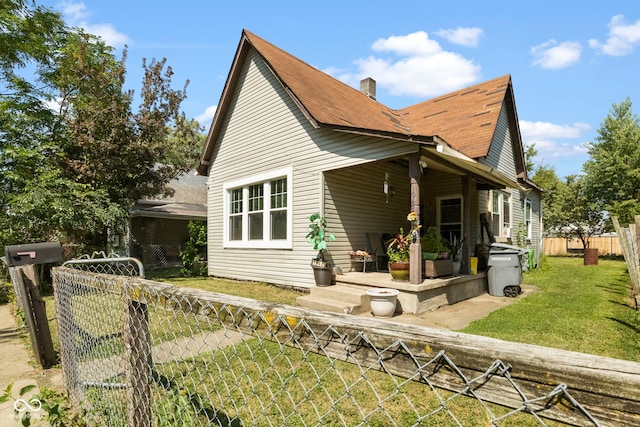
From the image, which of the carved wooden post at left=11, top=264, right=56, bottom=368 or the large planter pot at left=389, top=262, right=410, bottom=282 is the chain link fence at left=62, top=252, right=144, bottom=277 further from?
the large planter pot at left=389, top=262, right=410, bottom=282

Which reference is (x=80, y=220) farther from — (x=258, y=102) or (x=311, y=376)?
(x=311, y=376)

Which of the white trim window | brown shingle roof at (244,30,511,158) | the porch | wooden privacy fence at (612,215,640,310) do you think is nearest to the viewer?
the porch

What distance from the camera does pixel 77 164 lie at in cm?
1286

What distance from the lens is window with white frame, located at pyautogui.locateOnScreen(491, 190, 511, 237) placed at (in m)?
12.8

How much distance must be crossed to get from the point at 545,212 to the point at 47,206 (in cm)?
3198

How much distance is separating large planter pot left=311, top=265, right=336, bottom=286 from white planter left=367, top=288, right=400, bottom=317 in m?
1.80

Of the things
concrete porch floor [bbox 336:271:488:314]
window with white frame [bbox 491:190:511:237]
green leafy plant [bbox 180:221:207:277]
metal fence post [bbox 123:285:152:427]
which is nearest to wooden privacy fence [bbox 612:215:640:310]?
concrete porch floor [bbox 336:271:488:314]

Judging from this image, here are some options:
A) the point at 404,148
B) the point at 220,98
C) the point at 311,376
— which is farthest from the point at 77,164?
the point at 311,376

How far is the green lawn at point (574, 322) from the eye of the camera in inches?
197

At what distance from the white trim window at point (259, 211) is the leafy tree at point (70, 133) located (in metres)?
4.10

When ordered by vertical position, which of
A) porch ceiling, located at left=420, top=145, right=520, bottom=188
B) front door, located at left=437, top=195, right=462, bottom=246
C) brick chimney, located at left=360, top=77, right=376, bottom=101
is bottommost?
front door, located at left=437, top=195, right=462, bottom=246

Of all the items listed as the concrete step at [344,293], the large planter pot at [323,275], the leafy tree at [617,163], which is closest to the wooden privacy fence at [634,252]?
the concrete step at [344,293]

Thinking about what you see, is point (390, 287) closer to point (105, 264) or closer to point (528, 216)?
point (105, 264)

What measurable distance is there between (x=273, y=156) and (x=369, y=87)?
7458 millimetres
